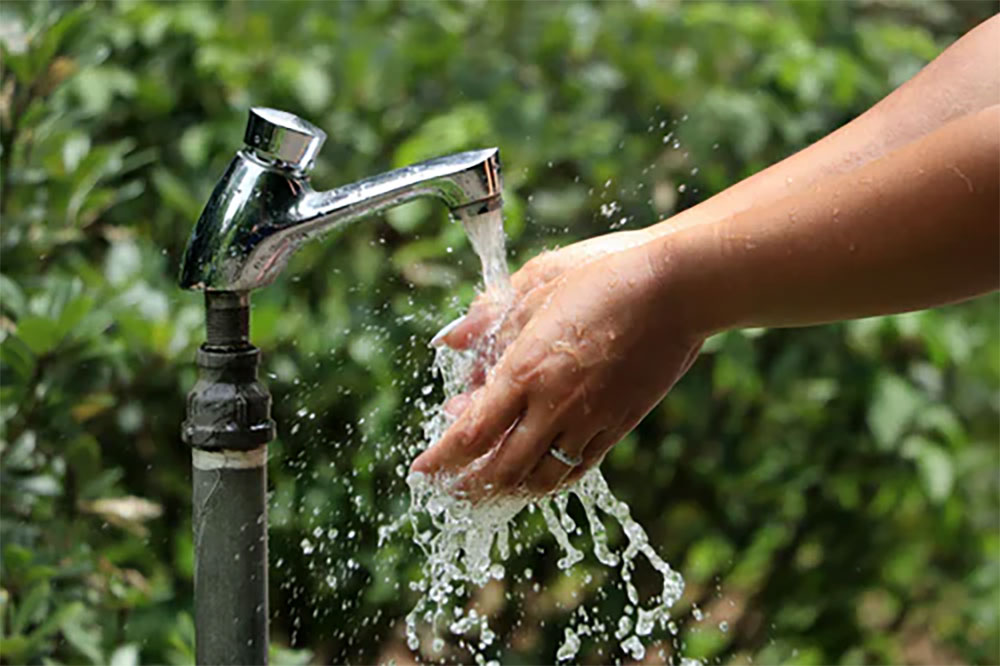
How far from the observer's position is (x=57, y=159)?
1.99 meters

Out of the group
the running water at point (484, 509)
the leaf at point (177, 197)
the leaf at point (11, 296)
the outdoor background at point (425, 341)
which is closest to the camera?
the running water at point (484, 509)

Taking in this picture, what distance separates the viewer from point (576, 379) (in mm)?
1146

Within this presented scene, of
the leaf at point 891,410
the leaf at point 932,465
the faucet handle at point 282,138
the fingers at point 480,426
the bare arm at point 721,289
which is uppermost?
the faucet handle at point 282,138

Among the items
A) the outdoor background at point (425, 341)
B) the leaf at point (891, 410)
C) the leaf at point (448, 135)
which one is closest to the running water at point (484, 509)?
the outdoor background at point (425, 341)

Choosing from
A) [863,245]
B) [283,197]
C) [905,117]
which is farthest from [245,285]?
[905,117]

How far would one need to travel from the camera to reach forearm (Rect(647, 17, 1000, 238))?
4.23 feet

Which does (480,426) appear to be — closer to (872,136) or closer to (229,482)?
(229,482)

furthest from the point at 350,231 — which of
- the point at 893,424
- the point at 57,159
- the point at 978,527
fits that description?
the point at 978,527

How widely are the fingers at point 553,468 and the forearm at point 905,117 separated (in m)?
0.26

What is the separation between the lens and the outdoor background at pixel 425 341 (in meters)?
1.96

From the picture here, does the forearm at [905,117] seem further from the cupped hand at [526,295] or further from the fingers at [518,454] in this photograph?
the fingers at [518,454]

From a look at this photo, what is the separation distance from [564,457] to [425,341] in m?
1.02

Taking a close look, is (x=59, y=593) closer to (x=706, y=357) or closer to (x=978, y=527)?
(x=706, y=357)

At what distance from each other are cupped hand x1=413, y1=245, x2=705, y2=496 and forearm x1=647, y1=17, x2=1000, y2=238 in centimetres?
23
